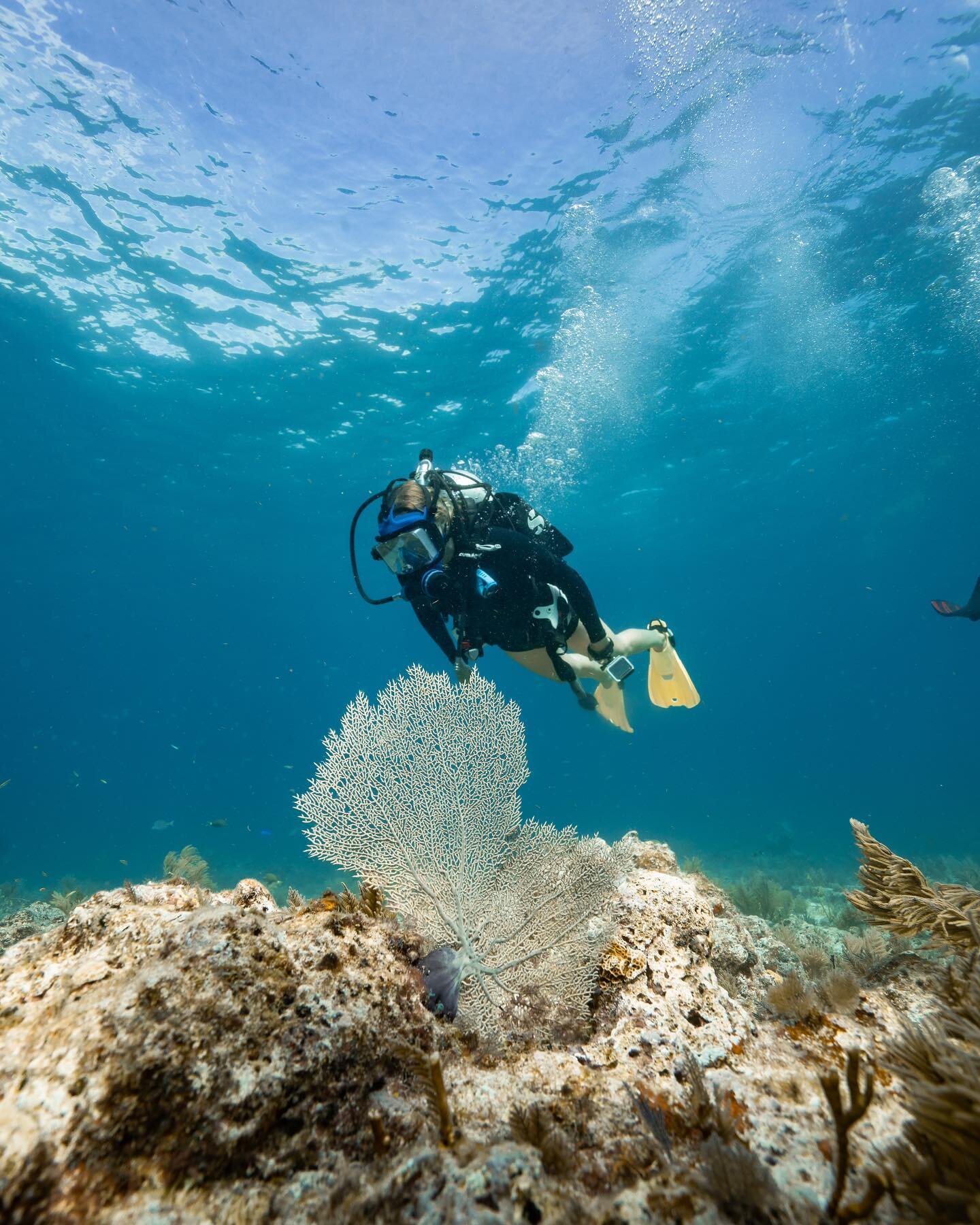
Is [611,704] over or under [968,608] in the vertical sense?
under

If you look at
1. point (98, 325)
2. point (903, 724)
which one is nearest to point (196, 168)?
point (98, 325)

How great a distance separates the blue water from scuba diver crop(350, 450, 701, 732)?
334 centimetres

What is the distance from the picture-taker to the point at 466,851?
349cm

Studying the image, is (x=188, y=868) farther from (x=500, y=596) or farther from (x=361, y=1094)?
(x=361, y=1094)

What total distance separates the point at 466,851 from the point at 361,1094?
166 centimetres

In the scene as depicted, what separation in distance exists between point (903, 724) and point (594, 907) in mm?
168893

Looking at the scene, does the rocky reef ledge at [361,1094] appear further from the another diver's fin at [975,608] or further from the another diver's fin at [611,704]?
the another diver's fin at [975,608]

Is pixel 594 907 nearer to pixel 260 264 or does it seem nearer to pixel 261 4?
pixel 261 4

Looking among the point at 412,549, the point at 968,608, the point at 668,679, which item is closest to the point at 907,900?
the point at 412,549

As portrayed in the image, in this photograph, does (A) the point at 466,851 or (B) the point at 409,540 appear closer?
(A) the point at 466,851

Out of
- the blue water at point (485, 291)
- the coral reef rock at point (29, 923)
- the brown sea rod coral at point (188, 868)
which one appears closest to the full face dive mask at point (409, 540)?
the blue water at point (485, 291)

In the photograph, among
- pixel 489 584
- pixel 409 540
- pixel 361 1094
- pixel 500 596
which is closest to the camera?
pixel 361 1094

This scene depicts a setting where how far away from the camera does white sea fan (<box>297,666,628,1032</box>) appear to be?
2.90m

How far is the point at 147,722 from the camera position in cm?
10631
